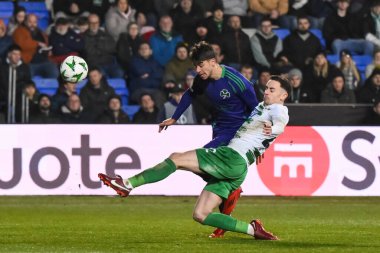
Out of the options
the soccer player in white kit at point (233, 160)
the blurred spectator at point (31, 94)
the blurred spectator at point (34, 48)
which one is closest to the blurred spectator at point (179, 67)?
the blurred spectator at point (34, 48)

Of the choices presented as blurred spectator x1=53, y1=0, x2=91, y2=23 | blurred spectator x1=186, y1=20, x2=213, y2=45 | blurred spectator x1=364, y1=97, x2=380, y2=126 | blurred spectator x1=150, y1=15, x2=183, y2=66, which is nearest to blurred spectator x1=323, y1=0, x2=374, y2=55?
blurred spectator x1=186, y1=20, x2=213, y2=45

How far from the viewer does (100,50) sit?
890 inches

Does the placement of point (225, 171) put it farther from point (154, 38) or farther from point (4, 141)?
point (154, 38)

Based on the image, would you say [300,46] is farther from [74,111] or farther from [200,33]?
[74,111]

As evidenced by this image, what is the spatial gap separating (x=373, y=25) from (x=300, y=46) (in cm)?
198

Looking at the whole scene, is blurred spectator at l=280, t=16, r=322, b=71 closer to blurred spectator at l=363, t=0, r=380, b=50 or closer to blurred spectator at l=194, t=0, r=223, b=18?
blurred spectator at l=363, t=0, r=380, b=50

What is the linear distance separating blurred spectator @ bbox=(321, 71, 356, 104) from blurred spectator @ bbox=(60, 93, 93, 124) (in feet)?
14.8

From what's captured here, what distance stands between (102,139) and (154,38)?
15.3 ft

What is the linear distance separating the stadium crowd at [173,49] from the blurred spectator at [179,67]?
0.02 meters

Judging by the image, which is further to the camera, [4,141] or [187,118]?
[187,118]

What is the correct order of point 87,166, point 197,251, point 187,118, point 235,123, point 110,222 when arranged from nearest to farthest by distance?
point 197,251 → point 235,123 → point 110,222 → point 87,166 → point 187,118

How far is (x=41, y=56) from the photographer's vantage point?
22.8m

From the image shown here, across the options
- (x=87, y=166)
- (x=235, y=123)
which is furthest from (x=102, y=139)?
(x=235, y=123)

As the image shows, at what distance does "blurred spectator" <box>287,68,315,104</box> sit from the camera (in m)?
21.5
